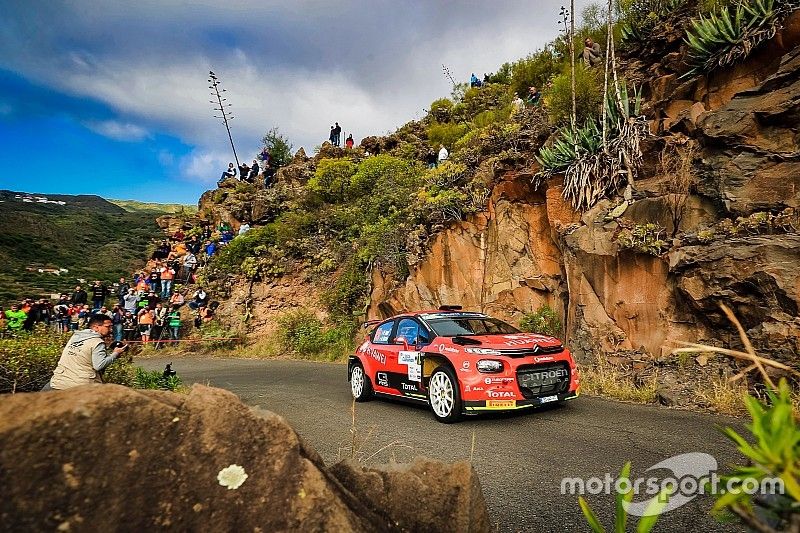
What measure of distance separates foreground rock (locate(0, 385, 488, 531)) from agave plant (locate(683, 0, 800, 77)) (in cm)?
1168

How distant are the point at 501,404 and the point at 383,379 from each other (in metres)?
2.67

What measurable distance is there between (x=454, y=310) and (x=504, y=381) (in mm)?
3092

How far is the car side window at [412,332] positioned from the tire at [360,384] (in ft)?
4.09

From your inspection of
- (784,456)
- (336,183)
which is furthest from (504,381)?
(336,183)

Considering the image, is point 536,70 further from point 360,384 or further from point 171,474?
point 171,474

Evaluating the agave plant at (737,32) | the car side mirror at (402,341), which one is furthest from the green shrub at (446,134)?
the car side mirror at (402,341)

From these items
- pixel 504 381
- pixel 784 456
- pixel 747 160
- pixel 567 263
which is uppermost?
pixel 747 160

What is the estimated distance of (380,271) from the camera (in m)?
18.3

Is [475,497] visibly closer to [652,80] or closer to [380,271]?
[652,80]

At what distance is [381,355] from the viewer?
898cm

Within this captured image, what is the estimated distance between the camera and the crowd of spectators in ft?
71.7

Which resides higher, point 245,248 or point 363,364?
point 245,248

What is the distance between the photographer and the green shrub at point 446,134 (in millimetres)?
24219

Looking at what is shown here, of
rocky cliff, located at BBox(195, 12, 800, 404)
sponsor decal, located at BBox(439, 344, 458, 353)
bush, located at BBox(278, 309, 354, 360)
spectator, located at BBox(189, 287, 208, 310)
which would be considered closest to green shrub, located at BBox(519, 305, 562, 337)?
rocky cliff, located at BBox(195, 12, 800, 404)
